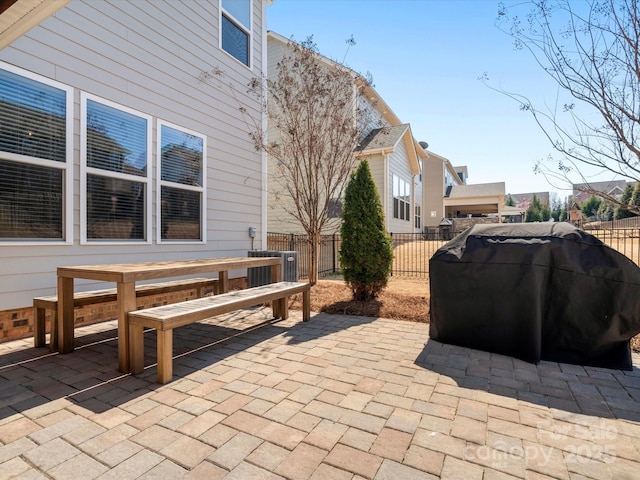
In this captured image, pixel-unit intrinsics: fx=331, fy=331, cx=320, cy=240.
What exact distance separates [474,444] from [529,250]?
2.02 metres

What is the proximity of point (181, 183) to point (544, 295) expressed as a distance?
5192mm

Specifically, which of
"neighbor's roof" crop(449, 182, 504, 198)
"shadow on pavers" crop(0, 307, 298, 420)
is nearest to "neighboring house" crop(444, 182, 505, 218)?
"neighbor's roof" crop(449, 182, 504, 198)

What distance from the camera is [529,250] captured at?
3193 mm

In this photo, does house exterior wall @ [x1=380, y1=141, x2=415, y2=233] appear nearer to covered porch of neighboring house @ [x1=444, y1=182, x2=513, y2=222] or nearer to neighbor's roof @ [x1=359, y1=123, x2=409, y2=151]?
neighbor's roof @ [x1=359, y1=123, x2=409, y2=151]

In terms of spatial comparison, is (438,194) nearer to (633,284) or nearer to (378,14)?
(378,14)

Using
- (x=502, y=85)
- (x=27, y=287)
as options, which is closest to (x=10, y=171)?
(x=27, y=287)

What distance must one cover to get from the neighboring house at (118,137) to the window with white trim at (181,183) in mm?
18

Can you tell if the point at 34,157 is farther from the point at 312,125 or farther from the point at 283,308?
the point at 312,125

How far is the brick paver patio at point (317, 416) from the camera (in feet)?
5.64

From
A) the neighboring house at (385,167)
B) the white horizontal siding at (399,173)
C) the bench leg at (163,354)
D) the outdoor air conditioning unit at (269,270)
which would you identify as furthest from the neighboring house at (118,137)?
the white horizontal siding at (399,173)

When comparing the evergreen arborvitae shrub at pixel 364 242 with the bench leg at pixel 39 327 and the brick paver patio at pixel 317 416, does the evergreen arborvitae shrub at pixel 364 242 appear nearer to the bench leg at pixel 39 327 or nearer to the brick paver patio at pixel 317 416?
the brick paver patio at pixel 317 416

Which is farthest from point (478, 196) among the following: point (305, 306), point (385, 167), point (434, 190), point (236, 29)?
point (305, 306)

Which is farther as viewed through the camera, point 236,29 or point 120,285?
point 236,29

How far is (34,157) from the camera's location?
363 cm
